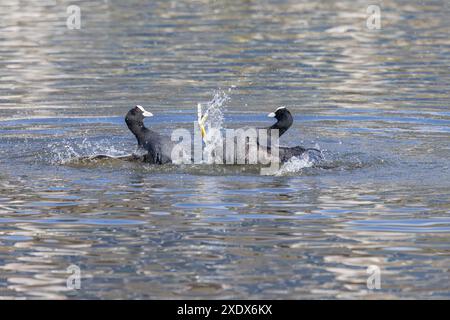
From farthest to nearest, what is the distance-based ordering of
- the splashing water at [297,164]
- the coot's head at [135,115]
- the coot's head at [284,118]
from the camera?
the coot's head at [135,115] < the coot's head at [284,118] < the splashing water at [297,164]

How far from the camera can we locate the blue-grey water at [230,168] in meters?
8.45

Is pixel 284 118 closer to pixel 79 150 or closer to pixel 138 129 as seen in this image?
pixel 138 129

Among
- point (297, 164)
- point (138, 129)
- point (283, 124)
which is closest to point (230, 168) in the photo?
point (297, 164)

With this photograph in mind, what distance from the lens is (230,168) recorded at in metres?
12.0

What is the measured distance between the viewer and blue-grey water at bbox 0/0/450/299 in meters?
8.45

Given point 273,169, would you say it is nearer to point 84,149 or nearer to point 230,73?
point 84,149

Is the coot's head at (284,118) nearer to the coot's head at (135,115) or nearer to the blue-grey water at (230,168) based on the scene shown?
the blue-grey water at (230,168)

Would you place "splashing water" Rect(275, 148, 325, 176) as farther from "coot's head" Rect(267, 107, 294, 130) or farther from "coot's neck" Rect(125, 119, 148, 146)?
"coot's neck" Rect(125, 119, 148, 146)

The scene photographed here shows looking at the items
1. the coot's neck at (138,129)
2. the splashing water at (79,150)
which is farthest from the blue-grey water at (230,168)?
the coot's neck at (138,129)

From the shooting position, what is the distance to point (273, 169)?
1202 cm

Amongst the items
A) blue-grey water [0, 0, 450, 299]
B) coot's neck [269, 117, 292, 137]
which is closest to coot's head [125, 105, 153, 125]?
blue-grey water [0, 0, 450, 299]

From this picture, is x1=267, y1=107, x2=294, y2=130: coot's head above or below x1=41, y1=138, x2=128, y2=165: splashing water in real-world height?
above

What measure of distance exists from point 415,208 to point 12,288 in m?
4.04

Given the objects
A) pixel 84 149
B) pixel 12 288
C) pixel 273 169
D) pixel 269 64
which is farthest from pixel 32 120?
pixel 12 288
